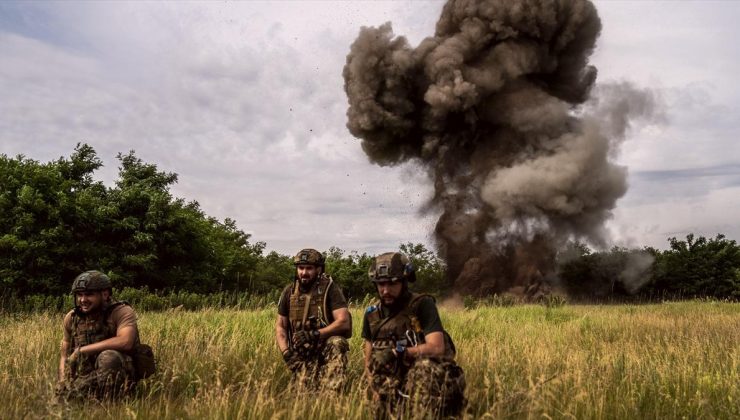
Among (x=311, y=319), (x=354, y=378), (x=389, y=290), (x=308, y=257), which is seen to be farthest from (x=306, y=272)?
(x=389, y=290)

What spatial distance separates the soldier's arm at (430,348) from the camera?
4250mm

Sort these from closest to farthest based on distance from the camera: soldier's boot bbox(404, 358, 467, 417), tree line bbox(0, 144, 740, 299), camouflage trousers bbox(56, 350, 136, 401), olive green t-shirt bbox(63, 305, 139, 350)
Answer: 1. soldier's boot bbox(404, 358, 467, 417)
2. camouflage trousers bbox(56, 350, 136, 401)
3. olive green t-shirt bbox(63, 305, 139, 350)
4. tree line bbox(0, 144, 740, 299)

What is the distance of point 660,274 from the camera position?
39250 millimetres

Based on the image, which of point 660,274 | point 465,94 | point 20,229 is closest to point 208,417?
point 20,229

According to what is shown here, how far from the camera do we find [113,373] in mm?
4996

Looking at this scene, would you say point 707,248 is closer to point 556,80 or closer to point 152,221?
point 556,80

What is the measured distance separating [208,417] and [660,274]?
4179 centimetres

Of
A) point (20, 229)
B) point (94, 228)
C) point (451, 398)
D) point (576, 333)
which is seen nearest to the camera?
point (451, 398)

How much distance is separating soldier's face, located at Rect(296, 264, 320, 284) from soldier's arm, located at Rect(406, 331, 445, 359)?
6.28 ft

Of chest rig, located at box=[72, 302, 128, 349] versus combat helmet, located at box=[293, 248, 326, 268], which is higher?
combat helmet, located at box=[293, 248, 326, 268]

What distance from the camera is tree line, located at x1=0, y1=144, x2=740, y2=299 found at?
23609 millimetres

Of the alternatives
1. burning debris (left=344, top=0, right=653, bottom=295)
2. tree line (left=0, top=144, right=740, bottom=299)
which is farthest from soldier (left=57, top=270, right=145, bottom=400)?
burning debris (left=344, top=0, right=653, bottom=295)

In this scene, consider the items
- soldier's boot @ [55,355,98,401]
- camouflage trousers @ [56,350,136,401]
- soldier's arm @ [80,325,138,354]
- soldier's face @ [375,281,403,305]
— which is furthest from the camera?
soldier's arm @ [80,325,138,354]

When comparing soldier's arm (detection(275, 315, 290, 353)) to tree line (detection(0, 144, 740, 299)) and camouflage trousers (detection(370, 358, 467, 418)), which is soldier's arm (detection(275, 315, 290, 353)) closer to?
camouflage trousers (detection(370, 358, 467, 418))
